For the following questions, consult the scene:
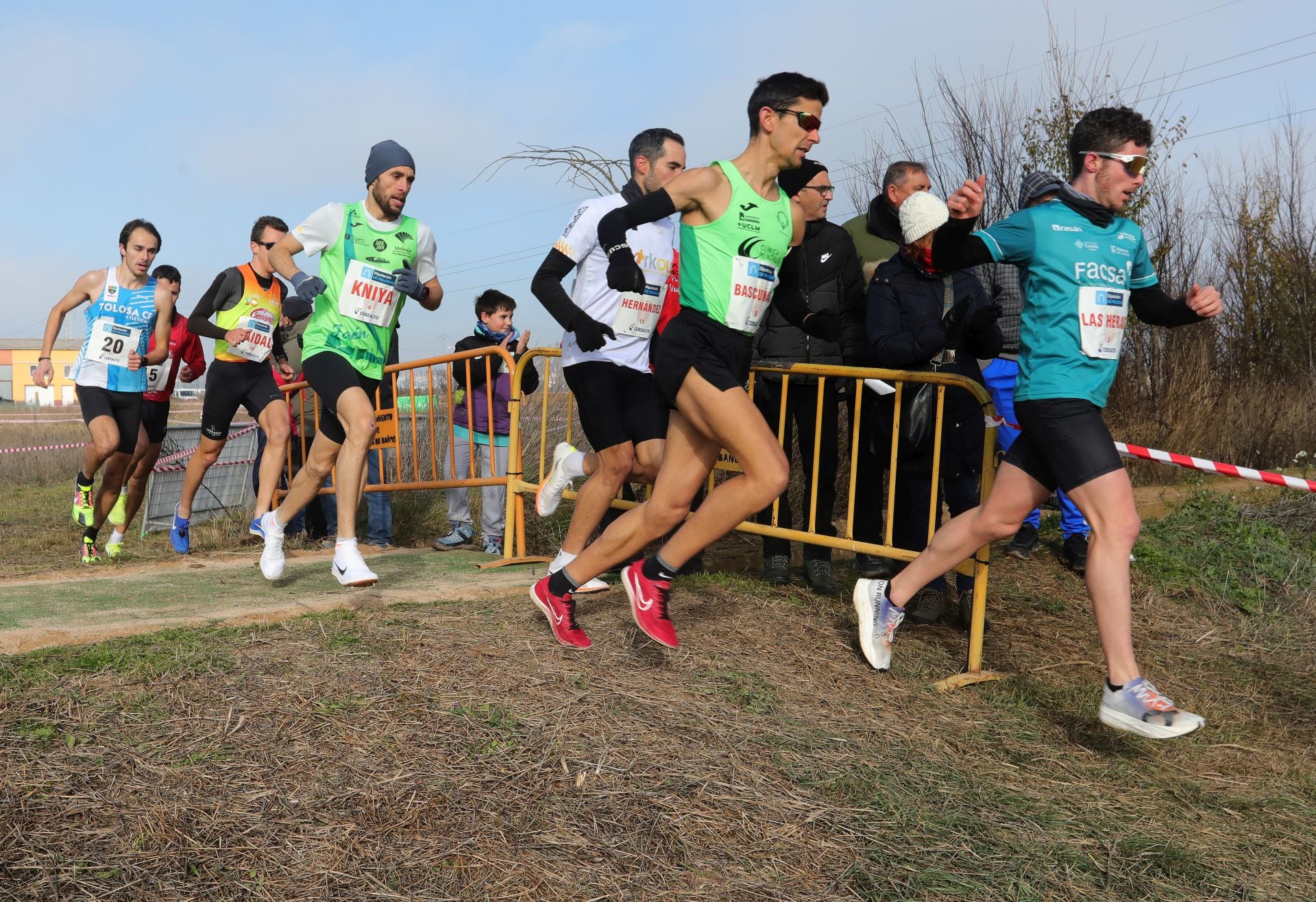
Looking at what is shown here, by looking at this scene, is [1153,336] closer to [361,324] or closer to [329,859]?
[361,324]

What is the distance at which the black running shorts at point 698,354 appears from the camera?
403 cm

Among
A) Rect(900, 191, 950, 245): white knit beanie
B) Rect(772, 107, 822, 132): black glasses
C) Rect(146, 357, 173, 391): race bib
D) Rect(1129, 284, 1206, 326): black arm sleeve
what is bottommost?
Rect(146, 357, 173, 391): race bib

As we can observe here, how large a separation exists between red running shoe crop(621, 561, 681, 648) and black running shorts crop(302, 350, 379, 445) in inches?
72.8

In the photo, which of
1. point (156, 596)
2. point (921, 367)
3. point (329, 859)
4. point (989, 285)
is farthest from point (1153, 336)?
point (329, 859)

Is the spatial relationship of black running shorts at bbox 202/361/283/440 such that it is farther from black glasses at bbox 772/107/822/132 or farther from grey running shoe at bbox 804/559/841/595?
black glasses at bbox 772/107/822/132

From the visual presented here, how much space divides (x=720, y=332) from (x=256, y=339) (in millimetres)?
4655

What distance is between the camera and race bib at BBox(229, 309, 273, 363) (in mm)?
7562

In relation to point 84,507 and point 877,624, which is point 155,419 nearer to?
point 84,507

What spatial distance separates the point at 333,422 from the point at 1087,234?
354 centimetres

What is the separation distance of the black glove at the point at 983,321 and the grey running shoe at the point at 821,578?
1.61 m

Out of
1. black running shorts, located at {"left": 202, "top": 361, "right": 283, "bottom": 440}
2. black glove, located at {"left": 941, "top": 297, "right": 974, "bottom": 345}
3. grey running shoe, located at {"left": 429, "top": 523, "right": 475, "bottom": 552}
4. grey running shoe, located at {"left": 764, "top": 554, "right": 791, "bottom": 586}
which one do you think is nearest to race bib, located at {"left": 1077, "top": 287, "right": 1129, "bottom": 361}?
black glove, located at {"left": 941, "top": 297, "right": 974, "bottom": 345}

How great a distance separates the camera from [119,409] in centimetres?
792

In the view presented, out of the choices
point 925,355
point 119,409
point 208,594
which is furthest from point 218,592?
point 925,355

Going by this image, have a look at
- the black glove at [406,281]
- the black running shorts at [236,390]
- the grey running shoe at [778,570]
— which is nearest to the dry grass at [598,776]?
the grey running shoe at [778,570]
